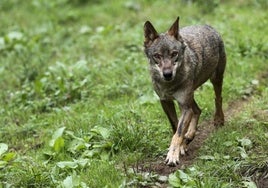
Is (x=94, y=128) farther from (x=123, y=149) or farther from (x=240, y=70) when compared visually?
(x=240, y=70)

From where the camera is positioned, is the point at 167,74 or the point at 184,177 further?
the point at 167,74

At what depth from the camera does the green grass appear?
6.68 m

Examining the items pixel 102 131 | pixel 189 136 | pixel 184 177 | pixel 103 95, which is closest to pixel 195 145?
pixel 189 136

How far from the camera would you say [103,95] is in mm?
10031

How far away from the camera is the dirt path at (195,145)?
682 cm

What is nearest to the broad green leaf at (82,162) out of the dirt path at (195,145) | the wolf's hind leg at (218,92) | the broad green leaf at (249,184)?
the dirt path at (195,145)

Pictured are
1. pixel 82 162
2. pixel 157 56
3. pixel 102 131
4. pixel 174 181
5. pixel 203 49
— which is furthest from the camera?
pixel 203 49

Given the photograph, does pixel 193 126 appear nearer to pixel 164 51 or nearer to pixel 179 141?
pixel 179 141

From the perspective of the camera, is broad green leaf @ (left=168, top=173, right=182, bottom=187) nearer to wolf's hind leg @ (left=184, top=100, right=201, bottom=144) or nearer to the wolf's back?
wolf's hind leg @ (left=184, top=100, right=201, bottom=144)

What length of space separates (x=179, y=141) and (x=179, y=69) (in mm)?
870

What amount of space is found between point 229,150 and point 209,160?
0.40 meters

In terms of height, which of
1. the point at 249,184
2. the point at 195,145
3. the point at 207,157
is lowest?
the point at 195,145

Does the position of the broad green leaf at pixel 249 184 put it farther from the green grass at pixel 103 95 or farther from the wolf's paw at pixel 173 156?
the wolf's paw at pixel 173 156

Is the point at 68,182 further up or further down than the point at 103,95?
further up
